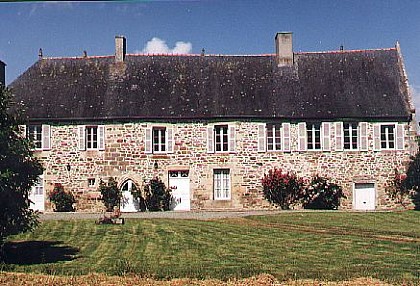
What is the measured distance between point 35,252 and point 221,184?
9.79m

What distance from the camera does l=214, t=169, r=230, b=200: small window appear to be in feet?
66.1

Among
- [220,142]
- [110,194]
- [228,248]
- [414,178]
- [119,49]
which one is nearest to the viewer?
[228,248]

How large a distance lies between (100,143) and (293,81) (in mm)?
6893

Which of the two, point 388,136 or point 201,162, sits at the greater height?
point 388,136

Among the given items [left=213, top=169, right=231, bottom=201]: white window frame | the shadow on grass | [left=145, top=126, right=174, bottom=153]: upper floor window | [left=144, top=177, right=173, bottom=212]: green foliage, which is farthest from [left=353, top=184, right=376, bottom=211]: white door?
the shadow on grass

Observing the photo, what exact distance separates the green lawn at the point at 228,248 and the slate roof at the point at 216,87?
5.54m

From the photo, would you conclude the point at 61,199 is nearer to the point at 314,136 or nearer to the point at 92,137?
the point at 92,137

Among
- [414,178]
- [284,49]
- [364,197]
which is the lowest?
[364,197]

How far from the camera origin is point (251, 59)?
875 inches

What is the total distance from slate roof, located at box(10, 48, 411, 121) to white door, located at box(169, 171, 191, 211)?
1.93 meters

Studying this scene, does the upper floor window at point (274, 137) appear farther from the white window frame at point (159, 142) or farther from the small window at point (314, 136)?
the white window frame at point (159, 142)

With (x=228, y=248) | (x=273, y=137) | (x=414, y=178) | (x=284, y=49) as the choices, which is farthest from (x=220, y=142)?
(x=228, y=248)

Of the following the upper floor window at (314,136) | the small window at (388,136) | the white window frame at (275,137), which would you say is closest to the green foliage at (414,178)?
the small window at (388,136)

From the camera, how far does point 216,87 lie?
21172mm
